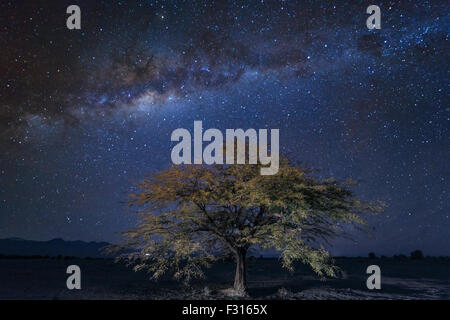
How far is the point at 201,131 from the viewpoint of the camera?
21.1 m

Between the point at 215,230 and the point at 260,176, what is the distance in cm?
493
